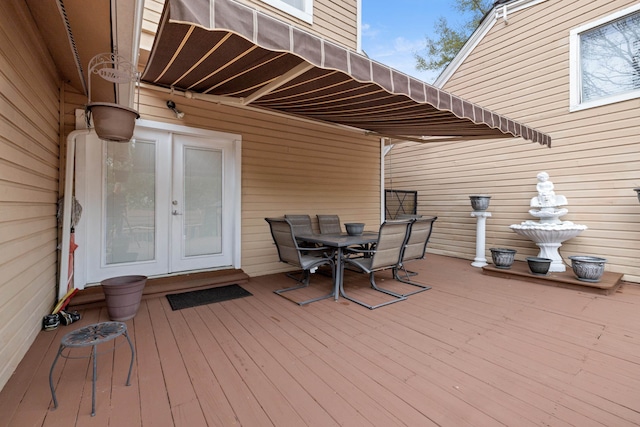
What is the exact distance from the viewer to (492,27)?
654 centimetres

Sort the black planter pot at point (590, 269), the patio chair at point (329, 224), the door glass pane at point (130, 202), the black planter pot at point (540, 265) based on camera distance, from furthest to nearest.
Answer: the patio chair at point (329, 224) < the black planter pot at point (540, 265) < the black planter pot at point (590, 269) < the door glass pane at point (130, 202)

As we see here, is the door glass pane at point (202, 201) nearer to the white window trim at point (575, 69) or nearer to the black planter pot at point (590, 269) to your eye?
the black planter pot at point (590, 269)

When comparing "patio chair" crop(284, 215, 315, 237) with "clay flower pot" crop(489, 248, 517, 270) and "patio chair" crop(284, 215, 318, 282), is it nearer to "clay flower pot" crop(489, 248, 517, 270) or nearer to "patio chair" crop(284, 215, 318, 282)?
"patio chair" crop(284, 215, 318, 282)

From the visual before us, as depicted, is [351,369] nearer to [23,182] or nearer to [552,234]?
[23,182]

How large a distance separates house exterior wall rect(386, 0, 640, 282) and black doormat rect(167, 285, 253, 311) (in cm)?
525

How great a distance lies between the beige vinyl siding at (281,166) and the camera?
4.50 meters

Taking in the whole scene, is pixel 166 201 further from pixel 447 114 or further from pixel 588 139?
pixel 588 139

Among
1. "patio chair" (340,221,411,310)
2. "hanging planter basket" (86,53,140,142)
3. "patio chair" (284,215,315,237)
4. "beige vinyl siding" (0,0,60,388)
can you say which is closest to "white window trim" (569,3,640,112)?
"patio chair" (340,221,411,310)

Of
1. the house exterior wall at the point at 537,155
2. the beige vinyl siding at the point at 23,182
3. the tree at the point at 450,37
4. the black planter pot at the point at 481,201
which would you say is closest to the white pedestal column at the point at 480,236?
the black planter pot at the point at 481,201

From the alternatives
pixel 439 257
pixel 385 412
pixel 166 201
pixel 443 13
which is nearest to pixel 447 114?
pixel 385 412

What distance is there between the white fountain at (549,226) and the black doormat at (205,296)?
4.74 meters

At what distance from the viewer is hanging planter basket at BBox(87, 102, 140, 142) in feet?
7.32

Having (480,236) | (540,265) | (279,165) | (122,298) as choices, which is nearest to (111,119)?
(122,298)

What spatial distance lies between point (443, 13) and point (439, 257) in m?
9.89
